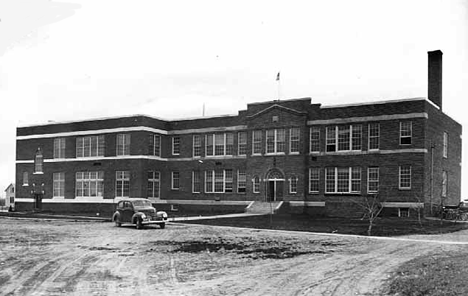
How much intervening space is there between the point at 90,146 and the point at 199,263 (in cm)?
3991

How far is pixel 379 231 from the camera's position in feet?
89.1

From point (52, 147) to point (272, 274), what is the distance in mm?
46645

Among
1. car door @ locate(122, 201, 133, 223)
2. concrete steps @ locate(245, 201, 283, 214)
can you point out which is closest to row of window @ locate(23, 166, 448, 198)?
concrete steps @ locate(245, 201, 283, 214)

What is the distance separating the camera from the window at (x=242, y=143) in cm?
4806

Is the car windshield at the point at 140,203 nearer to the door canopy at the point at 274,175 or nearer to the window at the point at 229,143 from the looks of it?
the door canopy at the point at 274,175

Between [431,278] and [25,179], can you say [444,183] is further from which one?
[25,179]

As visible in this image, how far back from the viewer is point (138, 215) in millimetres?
29078

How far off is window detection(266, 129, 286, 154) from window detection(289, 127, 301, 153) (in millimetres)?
572

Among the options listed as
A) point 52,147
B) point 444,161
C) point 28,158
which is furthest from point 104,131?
point 444,161

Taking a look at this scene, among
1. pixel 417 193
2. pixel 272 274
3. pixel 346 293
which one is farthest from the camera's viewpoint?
pixel 417 193

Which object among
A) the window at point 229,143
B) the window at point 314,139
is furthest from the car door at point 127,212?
the window at point 229,143

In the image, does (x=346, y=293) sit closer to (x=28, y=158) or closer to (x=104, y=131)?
(x=104, y=131)

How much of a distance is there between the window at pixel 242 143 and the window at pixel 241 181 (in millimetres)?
1829

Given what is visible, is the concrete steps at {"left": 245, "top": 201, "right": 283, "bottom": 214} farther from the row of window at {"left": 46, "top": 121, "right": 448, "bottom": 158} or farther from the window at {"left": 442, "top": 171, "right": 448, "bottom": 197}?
the window at {"left": 442, "top": 171, "right": 448, "bottom": 197}
